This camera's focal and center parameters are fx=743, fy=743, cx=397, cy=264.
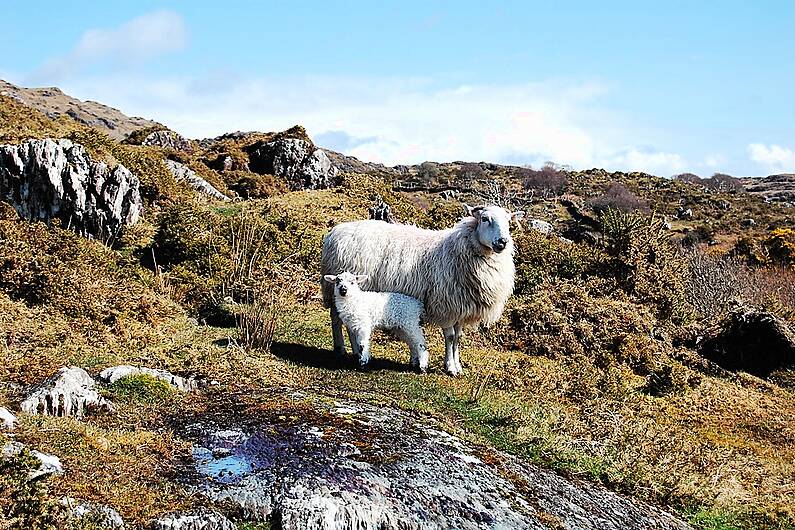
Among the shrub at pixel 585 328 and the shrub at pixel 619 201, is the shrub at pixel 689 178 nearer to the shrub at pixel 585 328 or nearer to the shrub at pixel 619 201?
the shrub at pixel 619 201

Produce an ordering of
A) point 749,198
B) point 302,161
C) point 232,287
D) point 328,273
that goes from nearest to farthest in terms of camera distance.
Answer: point 328,273 → point 232,287 → point 302,161 → point 749,198

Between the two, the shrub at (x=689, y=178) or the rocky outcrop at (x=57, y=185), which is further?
Answer: the shrub at (x=689, y=178)

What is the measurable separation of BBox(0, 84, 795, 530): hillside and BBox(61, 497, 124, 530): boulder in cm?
3

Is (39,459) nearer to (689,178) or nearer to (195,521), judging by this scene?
(195,521)

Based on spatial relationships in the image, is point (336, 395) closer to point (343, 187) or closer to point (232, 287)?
point (232, 287)

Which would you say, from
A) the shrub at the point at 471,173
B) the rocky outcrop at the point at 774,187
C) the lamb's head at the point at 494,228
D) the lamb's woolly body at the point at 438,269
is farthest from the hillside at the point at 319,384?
the rocky outcrop at the point at 774,187

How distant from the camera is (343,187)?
33594 millimetres

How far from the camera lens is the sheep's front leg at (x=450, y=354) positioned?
1233 cm

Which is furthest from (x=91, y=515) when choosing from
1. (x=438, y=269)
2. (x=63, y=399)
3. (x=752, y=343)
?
(x=752, y=343)

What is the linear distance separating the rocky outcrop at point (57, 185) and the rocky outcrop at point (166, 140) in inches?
883

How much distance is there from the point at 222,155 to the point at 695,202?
190 feet

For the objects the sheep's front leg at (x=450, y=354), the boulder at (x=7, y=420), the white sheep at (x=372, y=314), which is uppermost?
the white sheep at (x=372, y=314)

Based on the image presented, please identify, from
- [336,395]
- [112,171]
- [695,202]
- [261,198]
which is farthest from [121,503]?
[695,202]

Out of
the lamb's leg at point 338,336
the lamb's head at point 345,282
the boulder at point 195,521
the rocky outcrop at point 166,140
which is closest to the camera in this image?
the boulder at point 195,521
